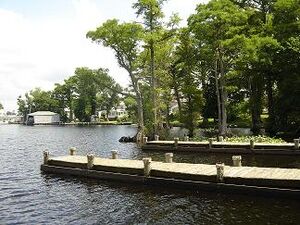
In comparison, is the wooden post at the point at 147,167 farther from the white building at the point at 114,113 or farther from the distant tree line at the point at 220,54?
the white building at the point at 114,113

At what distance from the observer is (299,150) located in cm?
3681

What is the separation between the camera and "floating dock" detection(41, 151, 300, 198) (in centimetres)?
2161

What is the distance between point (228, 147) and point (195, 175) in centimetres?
1809

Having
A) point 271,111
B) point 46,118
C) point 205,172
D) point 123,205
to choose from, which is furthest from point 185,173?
point 46,118

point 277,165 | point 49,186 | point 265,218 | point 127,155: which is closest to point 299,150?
point 277,165

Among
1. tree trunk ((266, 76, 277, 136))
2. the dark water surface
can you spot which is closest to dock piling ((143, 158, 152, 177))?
the dark water surface

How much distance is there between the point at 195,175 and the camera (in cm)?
2412

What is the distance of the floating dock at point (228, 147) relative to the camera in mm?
37700

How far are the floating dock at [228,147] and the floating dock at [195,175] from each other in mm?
13125

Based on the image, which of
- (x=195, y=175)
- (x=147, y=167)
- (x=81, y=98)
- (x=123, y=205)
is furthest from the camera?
(x=81, y=98)

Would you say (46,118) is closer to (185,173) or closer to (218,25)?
(218,25)

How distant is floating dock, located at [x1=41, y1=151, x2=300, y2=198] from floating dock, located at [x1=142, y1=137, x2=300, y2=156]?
1312cm

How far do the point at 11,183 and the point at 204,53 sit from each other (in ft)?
104

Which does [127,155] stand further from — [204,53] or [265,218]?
[265,218]
